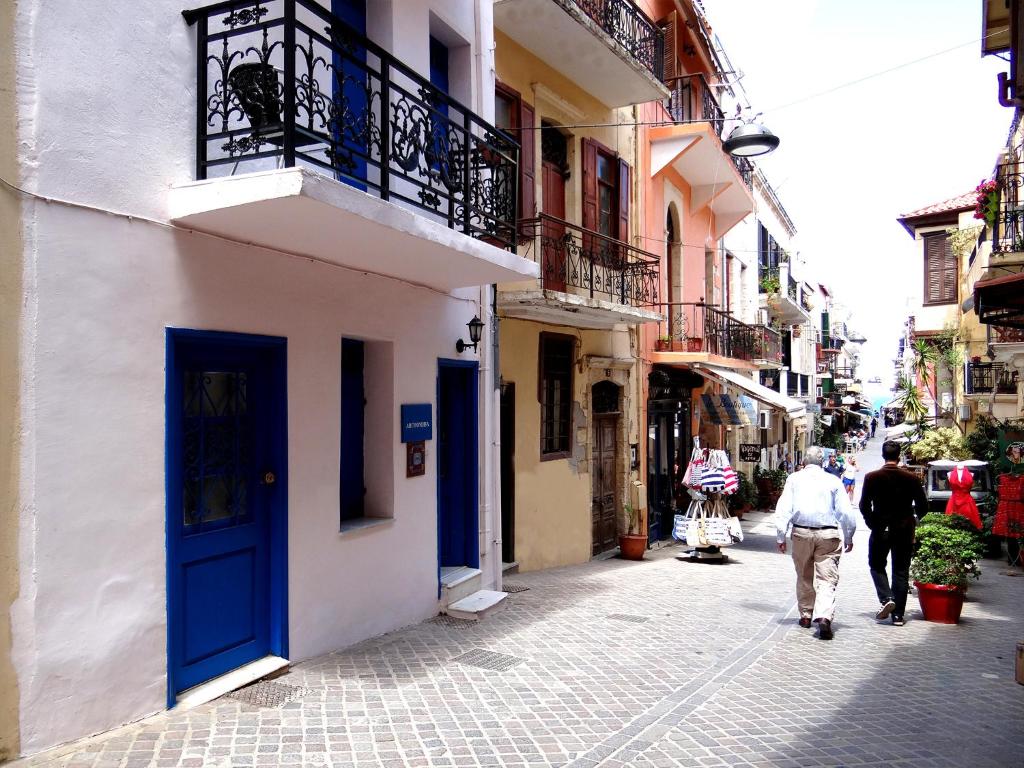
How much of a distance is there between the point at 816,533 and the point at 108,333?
21.3 feet

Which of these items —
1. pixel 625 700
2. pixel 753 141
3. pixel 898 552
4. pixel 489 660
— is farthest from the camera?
pixel 753 141

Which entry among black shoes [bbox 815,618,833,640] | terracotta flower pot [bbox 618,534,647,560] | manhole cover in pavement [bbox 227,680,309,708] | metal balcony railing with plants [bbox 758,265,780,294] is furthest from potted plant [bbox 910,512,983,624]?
metal balcony railing with plants [bbox 758,265,780,294]

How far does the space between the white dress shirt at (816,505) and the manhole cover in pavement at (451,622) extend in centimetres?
319

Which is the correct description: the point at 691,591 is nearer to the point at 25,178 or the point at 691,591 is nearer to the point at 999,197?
the point at 999,197

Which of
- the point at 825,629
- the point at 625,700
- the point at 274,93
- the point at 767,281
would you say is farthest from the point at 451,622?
the point at 767,281

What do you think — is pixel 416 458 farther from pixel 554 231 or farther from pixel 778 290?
pixel 778 290

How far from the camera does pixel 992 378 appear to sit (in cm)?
2095

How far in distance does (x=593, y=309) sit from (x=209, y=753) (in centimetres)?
776

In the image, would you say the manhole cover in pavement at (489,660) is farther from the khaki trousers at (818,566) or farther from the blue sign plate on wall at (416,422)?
the khaki trousers at (818,566)

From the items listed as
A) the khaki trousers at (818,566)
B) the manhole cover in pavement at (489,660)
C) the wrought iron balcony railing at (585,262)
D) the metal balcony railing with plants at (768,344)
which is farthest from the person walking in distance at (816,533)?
the metal balcony railing with plants at (768,344)

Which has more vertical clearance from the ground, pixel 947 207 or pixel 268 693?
pixel 947 207

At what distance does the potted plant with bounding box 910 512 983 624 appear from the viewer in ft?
26.8

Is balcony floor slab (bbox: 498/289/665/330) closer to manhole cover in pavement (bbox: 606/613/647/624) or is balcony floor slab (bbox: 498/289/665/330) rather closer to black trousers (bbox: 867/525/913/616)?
manhole cover in pavement (bbox: 606/613/647/624)

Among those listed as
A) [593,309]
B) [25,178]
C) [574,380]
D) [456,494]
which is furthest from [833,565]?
[25,178]
